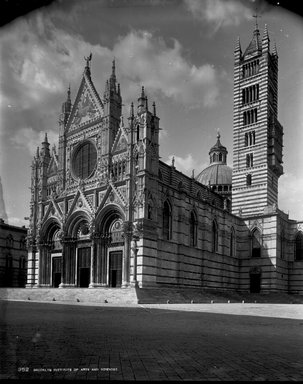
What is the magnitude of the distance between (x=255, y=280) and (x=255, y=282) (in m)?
0.23

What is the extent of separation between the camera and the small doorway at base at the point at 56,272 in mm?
43438

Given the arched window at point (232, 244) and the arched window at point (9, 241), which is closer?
the arched window at point (232, 244)

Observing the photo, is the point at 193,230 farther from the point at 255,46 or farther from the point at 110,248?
the point at 255,46

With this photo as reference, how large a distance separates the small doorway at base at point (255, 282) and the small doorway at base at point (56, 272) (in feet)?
72.2

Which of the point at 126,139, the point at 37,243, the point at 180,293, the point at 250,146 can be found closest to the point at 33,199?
the point at 37,243

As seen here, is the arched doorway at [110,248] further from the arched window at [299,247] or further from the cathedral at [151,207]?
the arched window at [299,247]

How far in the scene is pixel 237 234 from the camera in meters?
51.9

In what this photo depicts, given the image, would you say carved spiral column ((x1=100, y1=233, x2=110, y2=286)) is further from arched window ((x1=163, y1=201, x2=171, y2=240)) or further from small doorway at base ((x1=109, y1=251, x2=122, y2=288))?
arched window ((x1=163, y1=201, x2=171, y2=240))

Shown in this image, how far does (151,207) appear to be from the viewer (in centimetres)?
3606

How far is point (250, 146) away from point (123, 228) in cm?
2533

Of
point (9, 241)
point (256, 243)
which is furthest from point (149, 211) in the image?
point (9, 241)

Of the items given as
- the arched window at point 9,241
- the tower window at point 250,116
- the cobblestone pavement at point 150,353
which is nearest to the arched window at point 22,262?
the arched window at point 9,241

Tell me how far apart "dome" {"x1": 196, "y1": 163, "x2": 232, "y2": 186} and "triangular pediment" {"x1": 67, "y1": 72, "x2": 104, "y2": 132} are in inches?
1087

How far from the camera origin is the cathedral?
121ft
